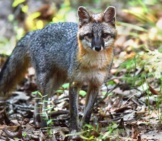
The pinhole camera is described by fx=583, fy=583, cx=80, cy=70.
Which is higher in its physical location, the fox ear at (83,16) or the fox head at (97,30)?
the fox ear at (83,16)

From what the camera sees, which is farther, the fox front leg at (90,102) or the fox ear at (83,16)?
the fox front leg at (90,102)

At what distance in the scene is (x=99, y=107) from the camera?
8.59 meters

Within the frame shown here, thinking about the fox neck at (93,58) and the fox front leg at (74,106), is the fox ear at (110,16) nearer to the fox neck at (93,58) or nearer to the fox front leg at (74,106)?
the fox neck at (93,58)

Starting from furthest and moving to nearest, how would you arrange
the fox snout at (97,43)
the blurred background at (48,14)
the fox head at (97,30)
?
the blurred background at (48,14), the fox head at (97,30), the fox snout at (97,43)

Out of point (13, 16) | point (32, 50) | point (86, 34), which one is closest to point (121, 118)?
point (86, 34)

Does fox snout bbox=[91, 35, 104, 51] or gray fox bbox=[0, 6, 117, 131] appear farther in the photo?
gray fox bbox=[0, 6, 117, 131]

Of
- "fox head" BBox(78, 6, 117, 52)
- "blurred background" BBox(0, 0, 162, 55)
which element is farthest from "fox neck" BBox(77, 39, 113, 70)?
"blurred background" BBox(0, 0, 162, 55)

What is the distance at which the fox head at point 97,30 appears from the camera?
7238 millimetres

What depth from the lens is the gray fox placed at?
743 centimetres

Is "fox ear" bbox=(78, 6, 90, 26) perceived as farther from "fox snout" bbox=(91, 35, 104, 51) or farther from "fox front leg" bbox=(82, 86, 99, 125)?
"fox front leg" bbox=(82, 86, 99, 125)

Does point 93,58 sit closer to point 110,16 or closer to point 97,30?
point 97,30

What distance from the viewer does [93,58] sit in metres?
7.55

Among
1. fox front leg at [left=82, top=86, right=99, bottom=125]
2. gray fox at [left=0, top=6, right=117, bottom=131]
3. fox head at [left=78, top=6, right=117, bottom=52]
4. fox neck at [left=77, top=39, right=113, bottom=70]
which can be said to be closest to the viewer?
fox head at [left=78, top=6, right=117, bottom=52]

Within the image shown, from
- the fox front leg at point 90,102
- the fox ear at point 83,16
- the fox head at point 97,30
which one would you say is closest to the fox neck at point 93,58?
the fox head at point 97,30
